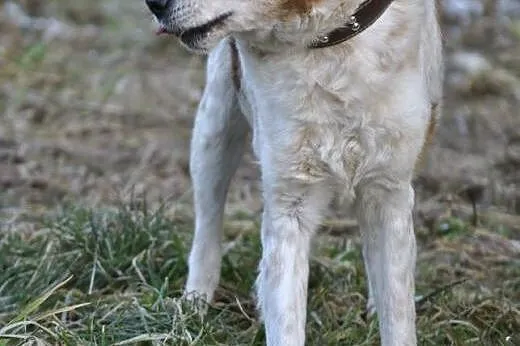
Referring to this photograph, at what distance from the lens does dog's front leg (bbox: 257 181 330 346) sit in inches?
202

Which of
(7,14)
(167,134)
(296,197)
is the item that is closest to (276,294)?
(296,197)

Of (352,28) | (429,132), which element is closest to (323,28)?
(352,28)

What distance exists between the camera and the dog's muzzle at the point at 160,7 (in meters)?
4.66

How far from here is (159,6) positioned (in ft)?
15.3

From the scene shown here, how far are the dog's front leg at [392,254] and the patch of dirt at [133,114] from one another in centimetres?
198

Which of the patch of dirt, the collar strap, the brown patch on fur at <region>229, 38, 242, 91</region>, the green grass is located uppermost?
the collar strap

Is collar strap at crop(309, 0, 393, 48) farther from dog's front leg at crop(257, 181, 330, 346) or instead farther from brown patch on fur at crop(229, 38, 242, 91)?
brown patch on fur at crop(229, 38, 242, 91)

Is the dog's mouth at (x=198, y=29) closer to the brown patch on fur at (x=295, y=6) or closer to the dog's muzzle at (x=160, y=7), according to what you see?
the dog's muzzle at (x=160, y=7)

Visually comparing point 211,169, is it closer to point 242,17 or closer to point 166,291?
point 166,291

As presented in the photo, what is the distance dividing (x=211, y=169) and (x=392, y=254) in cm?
132

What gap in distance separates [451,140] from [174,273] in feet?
11.1

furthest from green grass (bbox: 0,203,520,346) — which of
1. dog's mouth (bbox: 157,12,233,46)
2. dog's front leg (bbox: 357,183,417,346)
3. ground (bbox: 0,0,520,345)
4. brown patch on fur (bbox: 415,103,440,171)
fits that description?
dog's mouth (bbox: 157,12,233,46)

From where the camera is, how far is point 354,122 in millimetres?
4957

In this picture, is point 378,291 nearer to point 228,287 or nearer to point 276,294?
point 276,294
